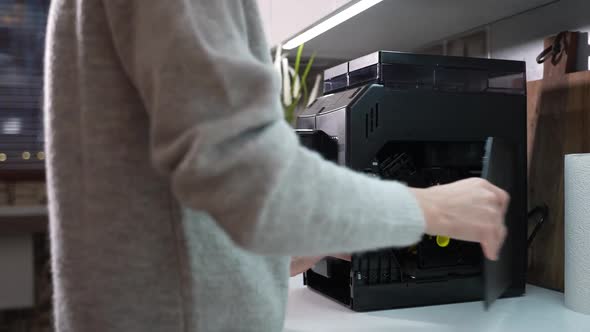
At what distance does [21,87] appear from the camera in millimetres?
1763

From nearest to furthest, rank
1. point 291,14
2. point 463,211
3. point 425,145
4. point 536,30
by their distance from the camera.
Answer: point 463,211 → point 425,145 → point 536,30 → point 291,14

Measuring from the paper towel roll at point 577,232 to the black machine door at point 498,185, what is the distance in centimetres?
9

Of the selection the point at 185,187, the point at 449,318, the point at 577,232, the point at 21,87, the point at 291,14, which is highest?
the point at 291,14

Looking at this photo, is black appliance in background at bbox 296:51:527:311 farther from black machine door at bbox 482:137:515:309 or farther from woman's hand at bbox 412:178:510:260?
woman's hand at bbox 412:178:510:260

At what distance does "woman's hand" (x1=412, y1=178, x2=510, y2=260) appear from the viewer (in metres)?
0.49

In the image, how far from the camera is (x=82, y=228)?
1.47 ft

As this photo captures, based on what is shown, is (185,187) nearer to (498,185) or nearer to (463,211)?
(463,211)

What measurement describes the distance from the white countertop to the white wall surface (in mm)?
524

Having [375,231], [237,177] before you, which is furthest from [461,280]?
[237,177]

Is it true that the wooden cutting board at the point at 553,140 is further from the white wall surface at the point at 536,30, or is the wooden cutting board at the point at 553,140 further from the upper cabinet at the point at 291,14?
the upper cabinet at the point at 291,14

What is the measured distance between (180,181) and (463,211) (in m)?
0.28

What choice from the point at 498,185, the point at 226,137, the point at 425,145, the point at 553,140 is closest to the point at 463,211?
the point at 226,137

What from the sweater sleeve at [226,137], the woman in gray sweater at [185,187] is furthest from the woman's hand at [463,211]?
the sweater sleeve at [226,137]

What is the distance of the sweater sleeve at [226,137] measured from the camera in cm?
36
